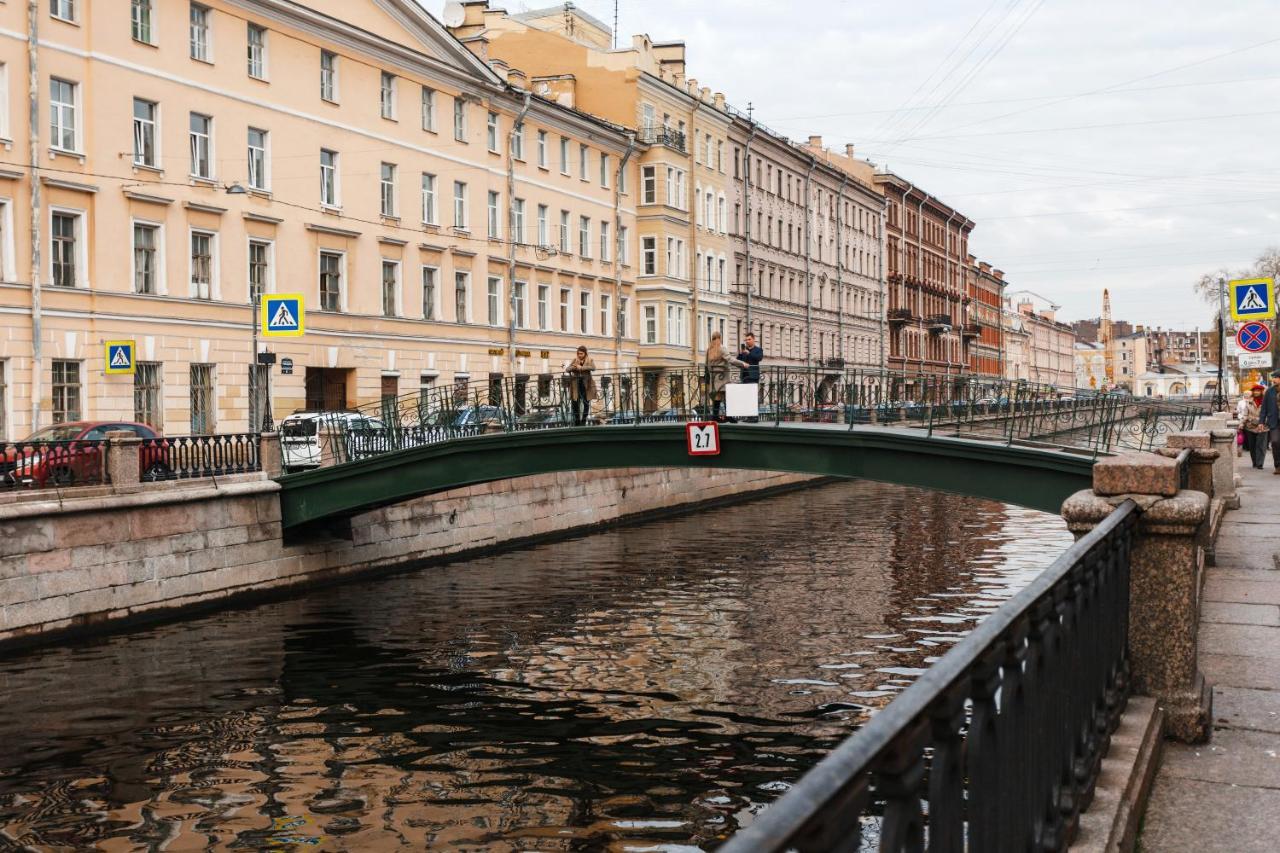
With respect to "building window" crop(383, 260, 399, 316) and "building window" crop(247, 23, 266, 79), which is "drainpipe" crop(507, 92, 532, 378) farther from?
"building window" crop(247, 23, 266, 79)

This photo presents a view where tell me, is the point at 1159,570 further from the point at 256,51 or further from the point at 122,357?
the point at 256,51

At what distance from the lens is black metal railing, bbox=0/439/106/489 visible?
1692 centimetres

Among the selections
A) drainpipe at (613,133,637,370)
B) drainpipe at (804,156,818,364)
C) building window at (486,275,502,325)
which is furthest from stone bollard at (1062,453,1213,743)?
drainpipe at (804,156,818,364)

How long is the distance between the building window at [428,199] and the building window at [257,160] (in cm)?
624

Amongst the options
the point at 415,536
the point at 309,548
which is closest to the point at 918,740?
the point at 309,548

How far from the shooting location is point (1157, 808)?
435cm

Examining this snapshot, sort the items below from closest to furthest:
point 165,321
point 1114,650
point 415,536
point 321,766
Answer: point 1114,650, point 321,766, point 415,536, point 165,321

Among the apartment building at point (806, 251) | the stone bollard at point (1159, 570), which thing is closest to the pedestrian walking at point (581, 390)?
the stone bollard at point (1159, 570)

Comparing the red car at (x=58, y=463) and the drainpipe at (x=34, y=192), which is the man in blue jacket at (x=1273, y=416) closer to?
the red car at (x=58, y=463)

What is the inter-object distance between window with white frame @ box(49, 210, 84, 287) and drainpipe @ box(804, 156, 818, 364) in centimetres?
4325

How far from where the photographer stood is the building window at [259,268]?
3045cm

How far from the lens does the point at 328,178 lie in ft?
109

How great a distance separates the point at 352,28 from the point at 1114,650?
31096 millimetres

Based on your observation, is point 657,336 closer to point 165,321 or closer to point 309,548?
point 165,321
